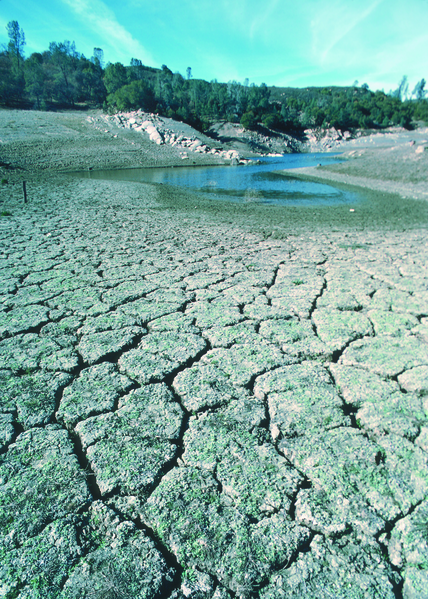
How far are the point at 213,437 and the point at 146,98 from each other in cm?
5583

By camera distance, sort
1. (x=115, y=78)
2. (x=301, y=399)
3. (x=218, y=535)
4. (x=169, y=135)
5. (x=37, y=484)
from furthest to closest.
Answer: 1. (x=115, y=78)
2. (x=169, y=135)
3. (x=301, y=399)
4. (x=37, y=484)
5. (x=218, y=535)

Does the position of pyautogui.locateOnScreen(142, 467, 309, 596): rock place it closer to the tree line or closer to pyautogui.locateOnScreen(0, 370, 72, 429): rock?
pyautogui.locateOnScreen(0, 370, 72, 429): rock

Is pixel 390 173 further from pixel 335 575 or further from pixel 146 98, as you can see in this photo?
pixel 146 98

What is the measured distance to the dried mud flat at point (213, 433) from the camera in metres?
1.08

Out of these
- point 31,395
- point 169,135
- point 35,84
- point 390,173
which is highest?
point 35,84

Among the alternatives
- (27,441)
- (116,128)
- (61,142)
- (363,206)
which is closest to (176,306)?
(27,441)

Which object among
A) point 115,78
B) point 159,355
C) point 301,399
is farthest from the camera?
point 115,78

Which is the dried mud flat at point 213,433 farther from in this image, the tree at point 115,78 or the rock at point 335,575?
the tree at point 115,78

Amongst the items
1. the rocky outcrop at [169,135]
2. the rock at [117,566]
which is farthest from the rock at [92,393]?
the rocky outcrop at [169,135]

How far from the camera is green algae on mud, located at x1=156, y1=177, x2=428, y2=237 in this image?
20.5 ft

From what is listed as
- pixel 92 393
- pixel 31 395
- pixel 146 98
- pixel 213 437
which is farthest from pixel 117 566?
pixel 146 98

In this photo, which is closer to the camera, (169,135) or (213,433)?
(213,433)

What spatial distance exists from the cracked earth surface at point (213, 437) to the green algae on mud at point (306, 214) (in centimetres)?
308

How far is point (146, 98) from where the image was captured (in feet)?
156
